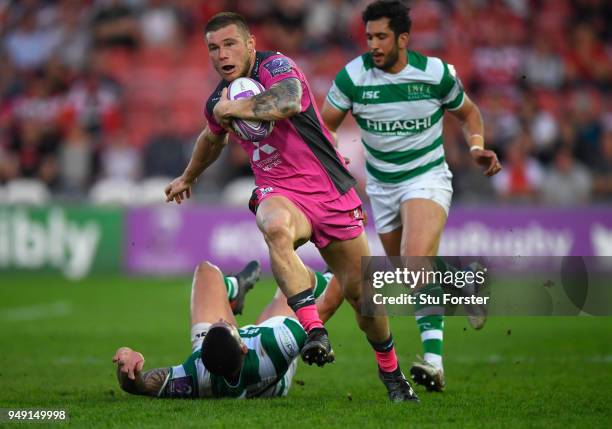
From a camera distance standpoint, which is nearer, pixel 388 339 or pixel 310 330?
pixel 310 330

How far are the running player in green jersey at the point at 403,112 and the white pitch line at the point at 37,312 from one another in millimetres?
5845

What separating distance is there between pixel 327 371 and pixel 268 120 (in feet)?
10.0

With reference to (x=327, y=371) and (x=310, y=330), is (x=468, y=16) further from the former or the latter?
(x=310, y=330)

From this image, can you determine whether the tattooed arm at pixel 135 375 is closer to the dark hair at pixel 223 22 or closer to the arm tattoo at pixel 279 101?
the arm tattoo at pixel 279 101

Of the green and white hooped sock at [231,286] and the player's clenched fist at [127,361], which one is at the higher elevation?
the green and white hooped sock at [231,286]

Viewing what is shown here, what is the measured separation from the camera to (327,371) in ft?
30.3

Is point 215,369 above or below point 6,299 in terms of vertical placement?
above

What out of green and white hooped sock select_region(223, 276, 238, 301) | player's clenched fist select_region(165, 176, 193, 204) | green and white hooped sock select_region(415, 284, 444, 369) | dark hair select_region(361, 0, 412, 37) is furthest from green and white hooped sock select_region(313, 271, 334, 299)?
dark hair select_region(361, 0, 412, 37)

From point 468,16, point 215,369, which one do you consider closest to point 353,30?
point 468,16

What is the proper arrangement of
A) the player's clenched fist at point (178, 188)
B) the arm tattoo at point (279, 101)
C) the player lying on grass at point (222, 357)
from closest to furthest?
the player lying on grass at point (222, 357) < the arm tattoo at point (279, 101) < the player's clenched fist at point (178, 188)

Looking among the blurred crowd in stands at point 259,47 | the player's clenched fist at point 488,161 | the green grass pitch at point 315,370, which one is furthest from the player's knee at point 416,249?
the blurred crowd in stands at point 259,47

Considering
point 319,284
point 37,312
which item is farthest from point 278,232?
point 37,312

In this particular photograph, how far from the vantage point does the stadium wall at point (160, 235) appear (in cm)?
1673

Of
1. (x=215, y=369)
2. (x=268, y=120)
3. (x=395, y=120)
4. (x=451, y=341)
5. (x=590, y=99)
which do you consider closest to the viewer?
(x=215, y=369)
